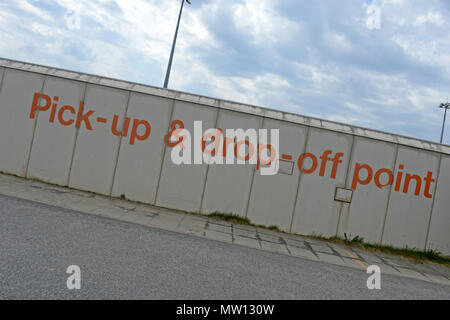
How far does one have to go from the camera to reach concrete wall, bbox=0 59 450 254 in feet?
26.1

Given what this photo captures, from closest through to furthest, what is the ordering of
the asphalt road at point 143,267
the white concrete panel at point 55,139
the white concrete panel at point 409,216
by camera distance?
the asphalt road at point 143,267 → the white concrete panel at point 409,216 → the white concrete panel at point 55,139

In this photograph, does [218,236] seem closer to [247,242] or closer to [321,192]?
[247,242]

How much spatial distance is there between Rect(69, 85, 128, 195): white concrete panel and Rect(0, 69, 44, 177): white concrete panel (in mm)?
1475

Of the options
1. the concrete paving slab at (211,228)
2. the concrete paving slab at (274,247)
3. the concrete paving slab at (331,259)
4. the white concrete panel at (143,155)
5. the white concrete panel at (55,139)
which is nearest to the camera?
the concrete paving slab at (331,259)

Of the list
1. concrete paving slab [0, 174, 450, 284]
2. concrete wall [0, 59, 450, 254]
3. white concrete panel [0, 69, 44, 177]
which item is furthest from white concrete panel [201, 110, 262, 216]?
white concrete panel [0, 69, 44, 177]

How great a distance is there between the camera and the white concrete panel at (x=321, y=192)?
7.98 meters

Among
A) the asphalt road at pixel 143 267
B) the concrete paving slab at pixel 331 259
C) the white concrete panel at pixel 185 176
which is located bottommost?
the asphalt road at pixel 143 267

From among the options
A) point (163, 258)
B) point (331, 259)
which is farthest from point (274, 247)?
point (163, 258)

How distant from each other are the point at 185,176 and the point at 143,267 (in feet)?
13.9

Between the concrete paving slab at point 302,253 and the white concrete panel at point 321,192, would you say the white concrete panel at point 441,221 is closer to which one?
the white concrete panel at point 321,192

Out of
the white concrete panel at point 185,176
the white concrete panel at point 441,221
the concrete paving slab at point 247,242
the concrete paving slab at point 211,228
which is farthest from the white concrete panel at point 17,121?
the white concrete panel at point 441,221

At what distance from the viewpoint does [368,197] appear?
797 cm

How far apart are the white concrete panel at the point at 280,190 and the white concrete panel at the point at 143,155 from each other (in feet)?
8.39

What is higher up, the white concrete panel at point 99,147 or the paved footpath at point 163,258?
the white concrete panel at point 99,147
